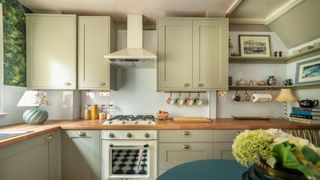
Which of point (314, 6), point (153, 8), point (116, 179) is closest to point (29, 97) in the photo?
point (116, 179)

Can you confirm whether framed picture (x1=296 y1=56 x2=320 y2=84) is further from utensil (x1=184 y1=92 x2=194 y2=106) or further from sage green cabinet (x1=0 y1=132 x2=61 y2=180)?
sage green cabinet (x1=0 y1=132 x2=61 y2=180)

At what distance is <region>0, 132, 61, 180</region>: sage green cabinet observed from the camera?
137cm

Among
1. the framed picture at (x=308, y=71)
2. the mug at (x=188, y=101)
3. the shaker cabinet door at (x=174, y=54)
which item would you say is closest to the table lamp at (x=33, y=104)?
the shaker cabinet door at (x=174, y=54)

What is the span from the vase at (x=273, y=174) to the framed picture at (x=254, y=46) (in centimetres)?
226

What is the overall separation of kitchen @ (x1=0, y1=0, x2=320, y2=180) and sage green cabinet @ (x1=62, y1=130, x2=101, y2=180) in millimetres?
11

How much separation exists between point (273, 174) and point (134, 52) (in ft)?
6.21

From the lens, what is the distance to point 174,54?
2342mm

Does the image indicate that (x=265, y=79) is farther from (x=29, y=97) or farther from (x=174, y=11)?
(x=29, y=97)

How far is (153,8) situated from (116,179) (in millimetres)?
2128

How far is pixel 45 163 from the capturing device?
183 centimetres

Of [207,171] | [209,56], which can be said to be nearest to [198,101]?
[209,56]

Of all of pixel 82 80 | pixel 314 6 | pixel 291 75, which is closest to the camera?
pixel 314 6

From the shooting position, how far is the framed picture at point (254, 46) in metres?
2.67

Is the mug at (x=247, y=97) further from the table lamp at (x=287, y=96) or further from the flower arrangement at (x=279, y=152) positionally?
the flower arrangement at (x=279, y=152)
